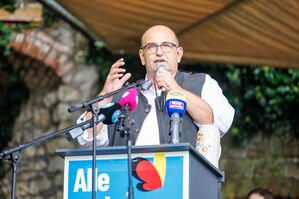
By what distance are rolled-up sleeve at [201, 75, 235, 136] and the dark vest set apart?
4 centimetres

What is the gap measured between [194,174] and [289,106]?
4.23 meters

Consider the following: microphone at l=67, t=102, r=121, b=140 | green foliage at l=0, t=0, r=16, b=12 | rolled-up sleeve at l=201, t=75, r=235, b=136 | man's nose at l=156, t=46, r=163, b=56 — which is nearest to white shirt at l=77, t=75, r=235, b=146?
rolled-up sleeve at l=201, t=75, r=235, b=136

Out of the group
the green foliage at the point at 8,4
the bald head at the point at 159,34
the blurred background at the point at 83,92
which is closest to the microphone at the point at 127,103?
the bald head at the point at 159,34

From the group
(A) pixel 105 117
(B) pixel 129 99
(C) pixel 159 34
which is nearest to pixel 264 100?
(C) pixel 159 34

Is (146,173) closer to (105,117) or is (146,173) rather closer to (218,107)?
(105,117)

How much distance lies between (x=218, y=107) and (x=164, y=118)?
28 cm

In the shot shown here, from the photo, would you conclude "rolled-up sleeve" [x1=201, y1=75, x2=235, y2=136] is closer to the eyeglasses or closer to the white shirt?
the white shirt

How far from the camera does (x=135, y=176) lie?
3.86 metres

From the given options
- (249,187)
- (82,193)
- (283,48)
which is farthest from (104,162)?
(249,187)

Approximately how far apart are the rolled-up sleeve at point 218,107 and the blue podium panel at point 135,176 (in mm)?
759

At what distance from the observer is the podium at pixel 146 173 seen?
12.4ft

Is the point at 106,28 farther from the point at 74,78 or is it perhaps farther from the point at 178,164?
the point at 178,164

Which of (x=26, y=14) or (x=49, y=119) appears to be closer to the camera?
(x=26, y=14)

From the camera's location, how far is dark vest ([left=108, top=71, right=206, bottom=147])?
4476mm
